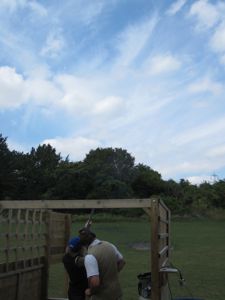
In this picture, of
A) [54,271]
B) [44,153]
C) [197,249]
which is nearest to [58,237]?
[54,271]

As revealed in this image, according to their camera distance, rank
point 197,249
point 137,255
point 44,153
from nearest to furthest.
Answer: point 137,255, point 197,249, point 44,153

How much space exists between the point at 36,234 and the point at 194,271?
301 inches

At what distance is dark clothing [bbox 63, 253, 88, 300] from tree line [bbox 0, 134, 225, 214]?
131 ft

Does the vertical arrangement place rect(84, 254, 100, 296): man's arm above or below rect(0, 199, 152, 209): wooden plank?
below

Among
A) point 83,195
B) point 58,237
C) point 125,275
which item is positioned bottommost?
point 125,275

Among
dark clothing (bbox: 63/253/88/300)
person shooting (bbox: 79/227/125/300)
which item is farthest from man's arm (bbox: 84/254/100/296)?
dark clothing (bbox: 63/253/88/300)

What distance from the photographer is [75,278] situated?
6.43m

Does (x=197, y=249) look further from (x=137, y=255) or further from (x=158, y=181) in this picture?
(x=158, y=181)

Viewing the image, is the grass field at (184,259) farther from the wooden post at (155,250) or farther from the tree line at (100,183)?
the tree line at (100,183)

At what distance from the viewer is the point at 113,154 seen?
67188 mm

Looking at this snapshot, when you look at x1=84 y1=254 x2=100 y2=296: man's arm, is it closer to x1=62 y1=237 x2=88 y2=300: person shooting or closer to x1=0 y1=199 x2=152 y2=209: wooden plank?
x1=62 y1=237 x2=88 y2=300: person shooting

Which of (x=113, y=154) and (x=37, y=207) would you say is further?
(x=113, y=154)

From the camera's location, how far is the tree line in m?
52.5

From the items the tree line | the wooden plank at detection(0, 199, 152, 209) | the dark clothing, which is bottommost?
the dark clothing
